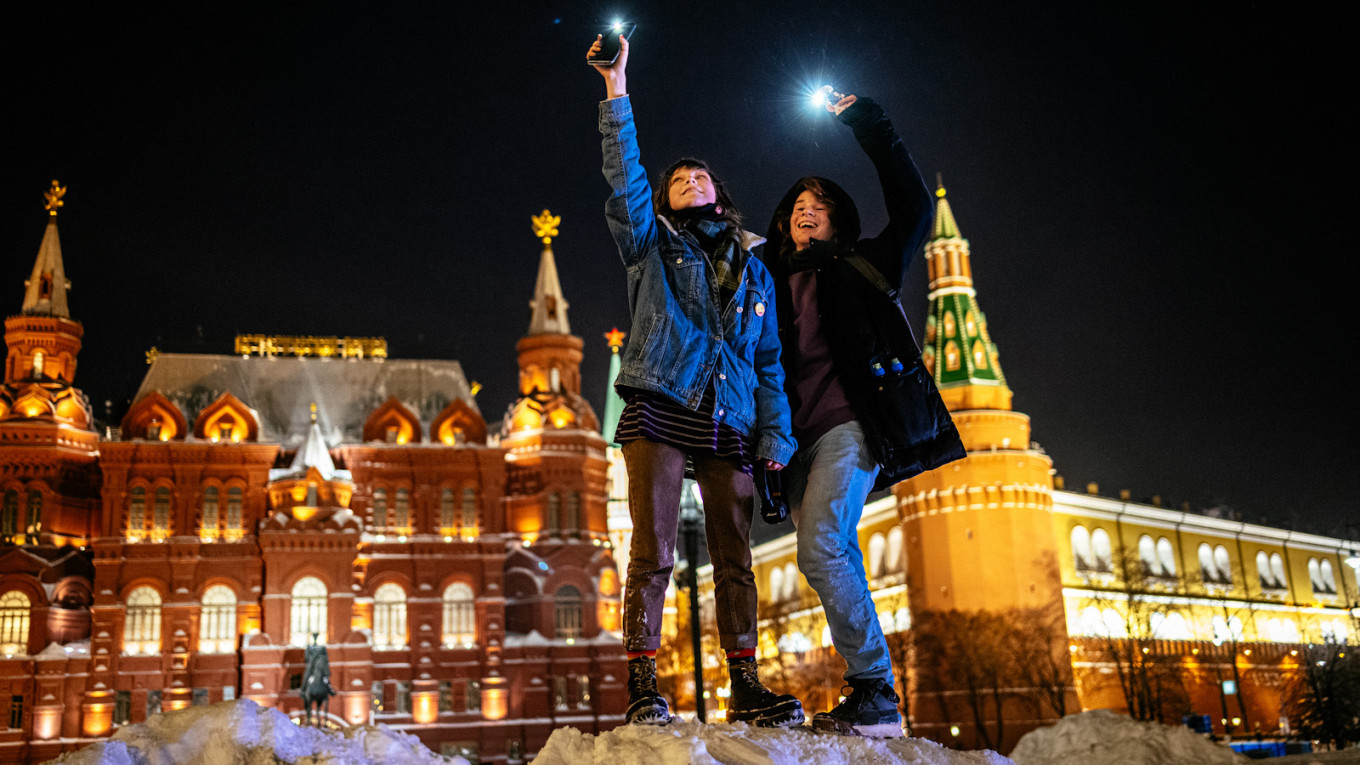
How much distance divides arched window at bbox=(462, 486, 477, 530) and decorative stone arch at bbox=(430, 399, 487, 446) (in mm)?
2083

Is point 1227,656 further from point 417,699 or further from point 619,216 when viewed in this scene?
point 619,216

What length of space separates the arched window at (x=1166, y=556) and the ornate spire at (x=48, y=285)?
57914 mm

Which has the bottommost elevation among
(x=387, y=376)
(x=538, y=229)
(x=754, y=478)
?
(x=754, y=478)

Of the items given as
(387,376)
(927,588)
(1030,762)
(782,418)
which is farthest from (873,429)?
(927,588)

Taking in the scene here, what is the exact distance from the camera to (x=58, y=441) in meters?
47.3

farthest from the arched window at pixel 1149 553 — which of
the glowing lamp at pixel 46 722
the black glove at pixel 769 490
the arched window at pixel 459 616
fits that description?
the black glove at pixel 769 490

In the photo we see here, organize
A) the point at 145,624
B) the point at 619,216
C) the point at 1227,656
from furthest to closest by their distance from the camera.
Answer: the point at 1227,656 → the point at 145,624 → the point at 619,216

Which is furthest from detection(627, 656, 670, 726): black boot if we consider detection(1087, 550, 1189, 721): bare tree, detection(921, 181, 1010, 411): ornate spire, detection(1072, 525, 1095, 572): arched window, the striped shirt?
detection(1072, 525, 1095, 572): arched window

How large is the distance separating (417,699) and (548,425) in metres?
12.3

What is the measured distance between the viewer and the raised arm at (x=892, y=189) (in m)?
6.47

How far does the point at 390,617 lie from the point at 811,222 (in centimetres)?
4363

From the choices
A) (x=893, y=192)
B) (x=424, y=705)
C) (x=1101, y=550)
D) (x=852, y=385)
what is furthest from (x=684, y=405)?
(x=1101, y=550)

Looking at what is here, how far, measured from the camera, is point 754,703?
223 inches

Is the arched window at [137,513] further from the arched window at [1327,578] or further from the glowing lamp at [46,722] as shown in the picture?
the arched window at [1327,578]
